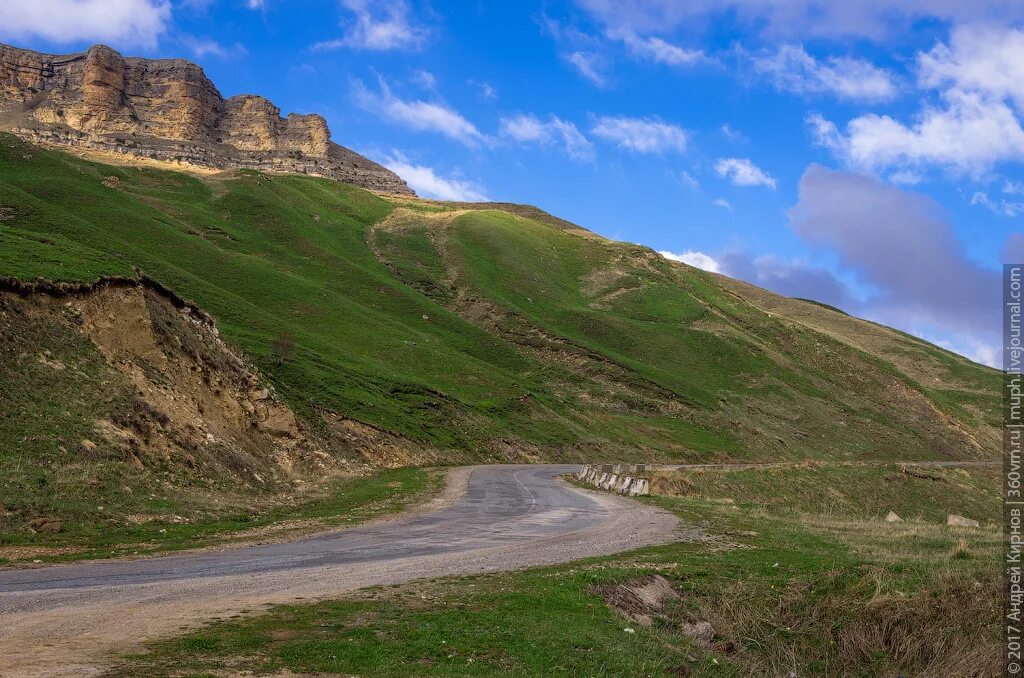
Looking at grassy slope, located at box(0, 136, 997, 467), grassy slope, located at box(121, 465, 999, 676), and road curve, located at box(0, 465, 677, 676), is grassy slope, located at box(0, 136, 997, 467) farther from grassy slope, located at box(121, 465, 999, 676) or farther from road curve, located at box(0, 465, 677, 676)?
grassy slope, located at box(121, 465, 999, 676)

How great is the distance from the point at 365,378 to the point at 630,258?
350ft

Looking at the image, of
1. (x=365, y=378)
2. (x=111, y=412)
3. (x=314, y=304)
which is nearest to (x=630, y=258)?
(x=314, y=304)

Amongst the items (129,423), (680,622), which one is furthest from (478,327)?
(680,622)

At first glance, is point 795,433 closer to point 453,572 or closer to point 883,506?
point 883,506

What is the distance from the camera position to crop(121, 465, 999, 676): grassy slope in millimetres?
11688

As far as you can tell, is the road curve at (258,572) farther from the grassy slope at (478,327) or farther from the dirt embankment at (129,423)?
the grassy slope at (478,327)

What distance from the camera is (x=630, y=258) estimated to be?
159 meters

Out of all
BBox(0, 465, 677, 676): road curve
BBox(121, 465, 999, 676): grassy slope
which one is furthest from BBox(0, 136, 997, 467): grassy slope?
BBox(121, 465, 999, 676): grassy slope

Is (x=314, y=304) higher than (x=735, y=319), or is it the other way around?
(x=735, y=319)

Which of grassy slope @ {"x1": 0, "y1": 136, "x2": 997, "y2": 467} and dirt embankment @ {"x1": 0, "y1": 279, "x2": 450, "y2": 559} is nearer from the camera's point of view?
dirt embankment @ {"x1": 0, "y1": 279, "x2": 450, "y2": 559}

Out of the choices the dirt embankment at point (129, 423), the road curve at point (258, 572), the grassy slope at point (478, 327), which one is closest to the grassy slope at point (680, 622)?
the road curve at point (258, 572)

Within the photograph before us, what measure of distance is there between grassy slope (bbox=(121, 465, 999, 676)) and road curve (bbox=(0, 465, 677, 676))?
1060 mm

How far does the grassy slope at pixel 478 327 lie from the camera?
63.7 metres

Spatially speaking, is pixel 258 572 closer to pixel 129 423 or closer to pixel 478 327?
pixel 129 423
